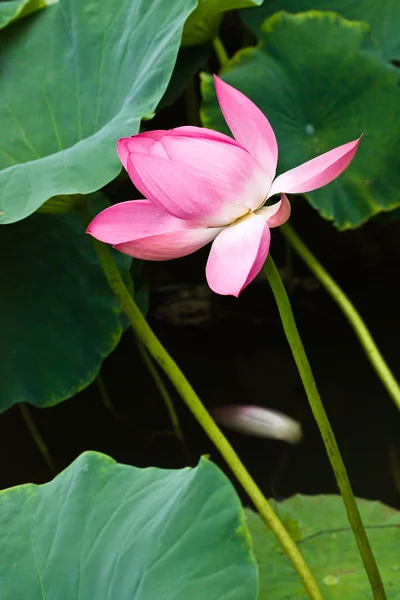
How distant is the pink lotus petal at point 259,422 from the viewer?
4.57 feet

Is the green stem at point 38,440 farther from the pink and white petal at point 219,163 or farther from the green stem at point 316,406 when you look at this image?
the pink and white petal at point 219,163

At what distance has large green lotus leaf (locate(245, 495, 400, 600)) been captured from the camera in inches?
34.2

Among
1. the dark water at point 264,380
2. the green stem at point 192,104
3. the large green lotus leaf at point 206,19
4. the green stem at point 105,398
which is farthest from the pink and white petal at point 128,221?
the green stem at point 192,104

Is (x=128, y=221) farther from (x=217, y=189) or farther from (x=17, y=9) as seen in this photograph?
(x=17, y=9)

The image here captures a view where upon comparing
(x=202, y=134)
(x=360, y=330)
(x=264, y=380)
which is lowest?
(x=264, y=380)

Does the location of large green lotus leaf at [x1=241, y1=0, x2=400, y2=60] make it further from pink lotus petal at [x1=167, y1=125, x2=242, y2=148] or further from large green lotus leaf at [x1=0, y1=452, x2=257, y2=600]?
large green lotus leaf at [x1=0, y1=452, x2=257, y2=600]

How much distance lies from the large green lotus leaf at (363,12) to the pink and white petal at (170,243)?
94 centimetres

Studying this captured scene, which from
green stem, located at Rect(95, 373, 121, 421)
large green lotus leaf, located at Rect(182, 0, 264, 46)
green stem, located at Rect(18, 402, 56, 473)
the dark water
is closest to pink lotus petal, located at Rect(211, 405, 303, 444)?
the dark water

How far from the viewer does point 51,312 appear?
113cm

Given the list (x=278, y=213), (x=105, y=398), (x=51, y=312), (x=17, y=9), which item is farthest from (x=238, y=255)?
(x=105, y=398)

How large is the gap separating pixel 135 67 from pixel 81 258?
39 centimetres

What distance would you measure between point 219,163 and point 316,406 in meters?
0.24

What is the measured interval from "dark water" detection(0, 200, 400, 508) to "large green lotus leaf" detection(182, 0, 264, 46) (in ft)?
2.02

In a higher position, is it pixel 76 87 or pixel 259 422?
pixel 76 87
